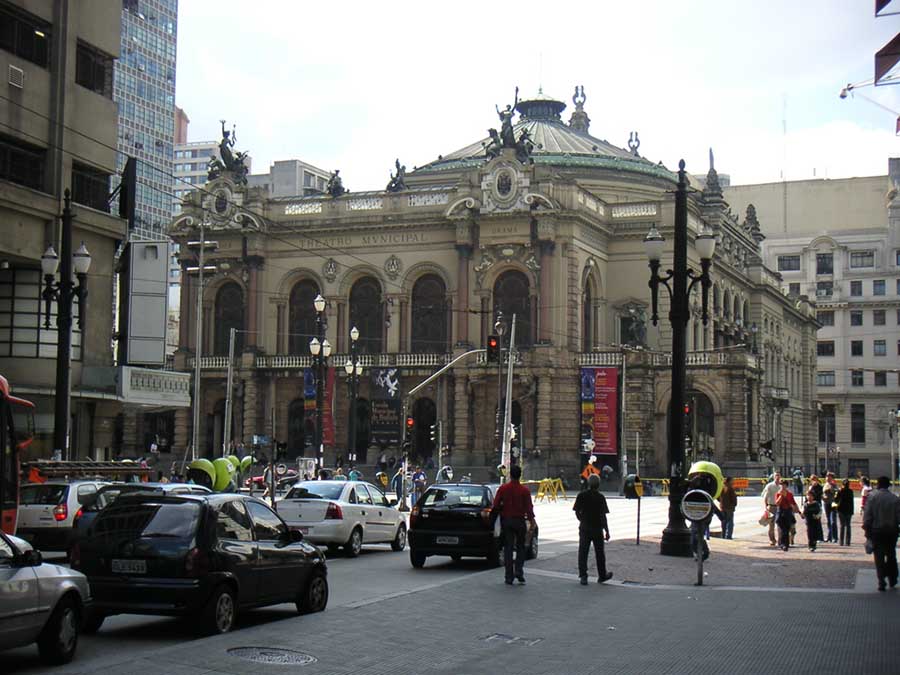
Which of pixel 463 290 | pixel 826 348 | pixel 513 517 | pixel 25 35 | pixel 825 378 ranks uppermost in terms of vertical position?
pixel 25 35

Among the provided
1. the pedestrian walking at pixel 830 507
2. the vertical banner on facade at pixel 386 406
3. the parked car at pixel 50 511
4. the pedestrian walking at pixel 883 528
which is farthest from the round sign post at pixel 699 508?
the vertical banner on facade at pixel 386 406

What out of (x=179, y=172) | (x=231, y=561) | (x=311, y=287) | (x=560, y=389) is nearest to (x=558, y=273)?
(x=560, y=389)

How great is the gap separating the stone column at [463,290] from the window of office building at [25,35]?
36062 millimetres

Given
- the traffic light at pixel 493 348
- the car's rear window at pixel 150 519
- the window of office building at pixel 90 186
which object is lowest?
the car's rear window at pixel 150 519

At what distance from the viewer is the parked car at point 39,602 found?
11.1 metres

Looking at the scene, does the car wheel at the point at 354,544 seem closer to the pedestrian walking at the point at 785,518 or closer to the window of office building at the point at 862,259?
the pedestrian walking at the point at 785,518

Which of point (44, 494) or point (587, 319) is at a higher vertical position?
point (587, 319)

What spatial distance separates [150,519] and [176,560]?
2.26ft

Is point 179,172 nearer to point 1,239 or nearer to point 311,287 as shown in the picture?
point 311,287

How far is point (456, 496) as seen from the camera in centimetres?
2328

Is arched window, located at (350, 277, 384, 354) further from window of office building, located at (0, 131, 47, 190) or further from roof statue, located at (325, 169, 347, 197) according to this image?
window of office building, located at (0, 131, 47, 190)

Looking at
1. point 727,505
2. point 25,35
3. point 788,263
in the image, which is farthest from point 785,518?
point 788,263

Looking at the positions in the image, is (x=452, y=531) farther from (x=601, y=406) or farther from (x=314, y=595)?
(x=601, y=406)

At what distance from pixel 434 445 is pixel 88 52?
3611cm
